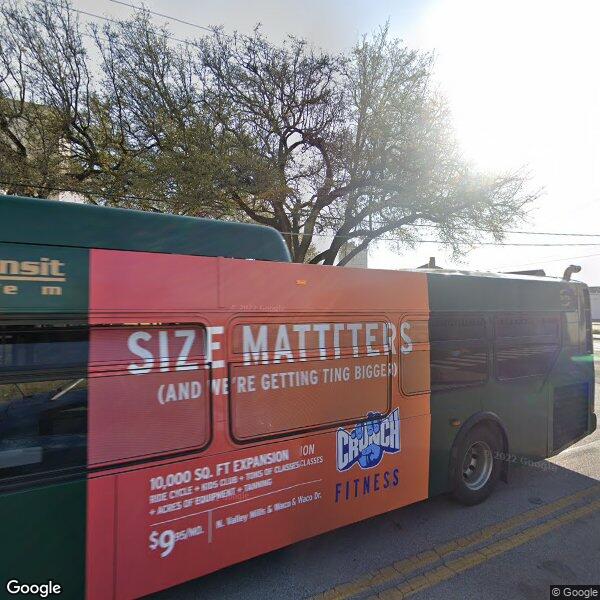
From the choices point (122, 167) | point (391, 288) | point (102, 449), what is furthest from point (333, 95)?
point (102, 449)

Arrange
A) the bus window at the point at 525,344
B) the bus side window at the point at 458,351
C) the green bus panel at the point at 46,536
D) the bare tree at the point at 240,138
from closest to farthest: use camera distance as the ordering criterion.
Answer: the green bus panel at the point at 46,536 → the bus side window at the point at 458,351 → the bus window at the point at 525,344 → the bare tree at the point at 240,138

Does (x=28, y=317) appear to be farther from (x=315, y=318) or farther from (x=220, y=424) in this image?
(x=315, y=318)

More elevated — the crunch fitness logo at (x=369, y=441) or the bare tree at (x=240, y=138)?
the bare tree at (x=240, y=138)

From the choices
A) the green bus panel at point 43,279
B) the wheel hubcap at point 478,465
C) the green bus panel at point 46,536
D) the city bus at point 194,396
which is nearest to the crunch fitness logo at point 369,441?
the city bus at point 194,396

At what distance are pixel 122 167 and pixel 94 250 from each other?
10.6m

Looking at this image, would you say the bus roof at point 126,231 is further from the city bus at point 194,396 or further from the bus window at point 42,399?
the bus window at point 42,399

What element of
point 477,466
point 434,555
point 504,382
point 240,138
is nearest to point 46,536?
point 434,555

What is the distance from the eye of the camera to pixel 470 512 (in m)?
4.08

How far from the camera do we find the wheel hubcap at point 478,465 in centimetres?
438

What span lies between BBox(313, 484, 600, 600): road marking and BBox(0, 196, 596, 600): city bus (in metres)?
0.41

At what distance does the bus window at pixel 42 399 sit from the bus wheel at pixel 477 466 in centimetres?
358

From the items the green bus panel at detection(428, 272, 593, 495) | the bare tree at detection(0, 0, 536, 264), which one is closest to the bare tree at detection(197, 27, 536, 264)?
the bare tree at detection(0, 0, 536, 264)

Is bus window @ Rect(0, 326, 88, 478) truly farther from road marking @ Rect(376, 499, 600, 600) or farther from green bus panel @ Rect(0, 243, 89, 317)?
road marking @ Rect(376, 499, 600, 600)

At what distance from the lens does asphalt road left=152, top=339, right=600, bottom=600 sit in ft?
9.50
